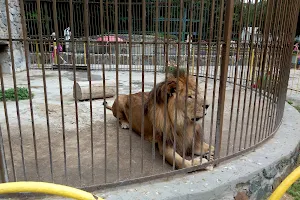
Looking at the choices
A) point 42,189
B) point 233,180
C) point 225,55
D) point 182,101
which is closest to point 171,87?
point 182,101

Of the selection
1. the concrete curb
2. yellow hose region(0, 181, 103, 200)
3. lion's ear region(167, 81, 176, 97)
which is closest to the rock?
the concrete curb

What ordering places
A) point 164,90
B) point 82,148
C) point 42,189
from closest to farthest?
1. point 42,189
2. point 164,90
3. point 82,148

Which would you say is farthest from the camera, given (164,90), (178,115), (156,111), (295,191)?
(295,191)

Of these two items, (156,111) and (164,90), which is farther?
(156,111)

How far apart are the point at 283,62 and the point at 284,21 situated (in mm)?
601

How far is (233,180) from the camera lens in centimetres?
267

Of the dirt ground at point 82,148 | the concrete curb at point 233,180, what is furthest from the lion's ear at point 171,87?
the concrete curb at point 233,180

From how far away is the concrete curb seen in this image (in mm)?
2443

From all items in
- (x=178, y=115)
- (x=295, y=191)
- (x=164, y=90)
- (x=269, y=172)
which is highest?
(x=164, y=90)

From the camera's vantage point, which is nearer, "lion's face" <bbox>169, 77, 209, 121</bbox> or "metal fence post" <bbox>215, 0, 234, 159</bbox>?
"metal fence post" <bbox>215, 0, 234, 159</bbox>

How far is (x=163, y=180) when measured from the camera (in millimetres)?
2643

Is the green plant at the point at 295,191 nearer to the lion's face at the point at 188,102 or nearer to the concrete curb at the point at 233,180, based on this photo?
the concrete curb at the point at 233,180

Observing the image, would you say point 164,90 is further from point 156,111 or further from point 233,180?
point 233,180

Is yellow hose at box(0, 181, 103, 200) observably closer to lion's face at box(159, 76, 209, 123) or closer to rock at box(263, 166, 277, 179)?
lion's face at box(159, 76, 209, 123)
